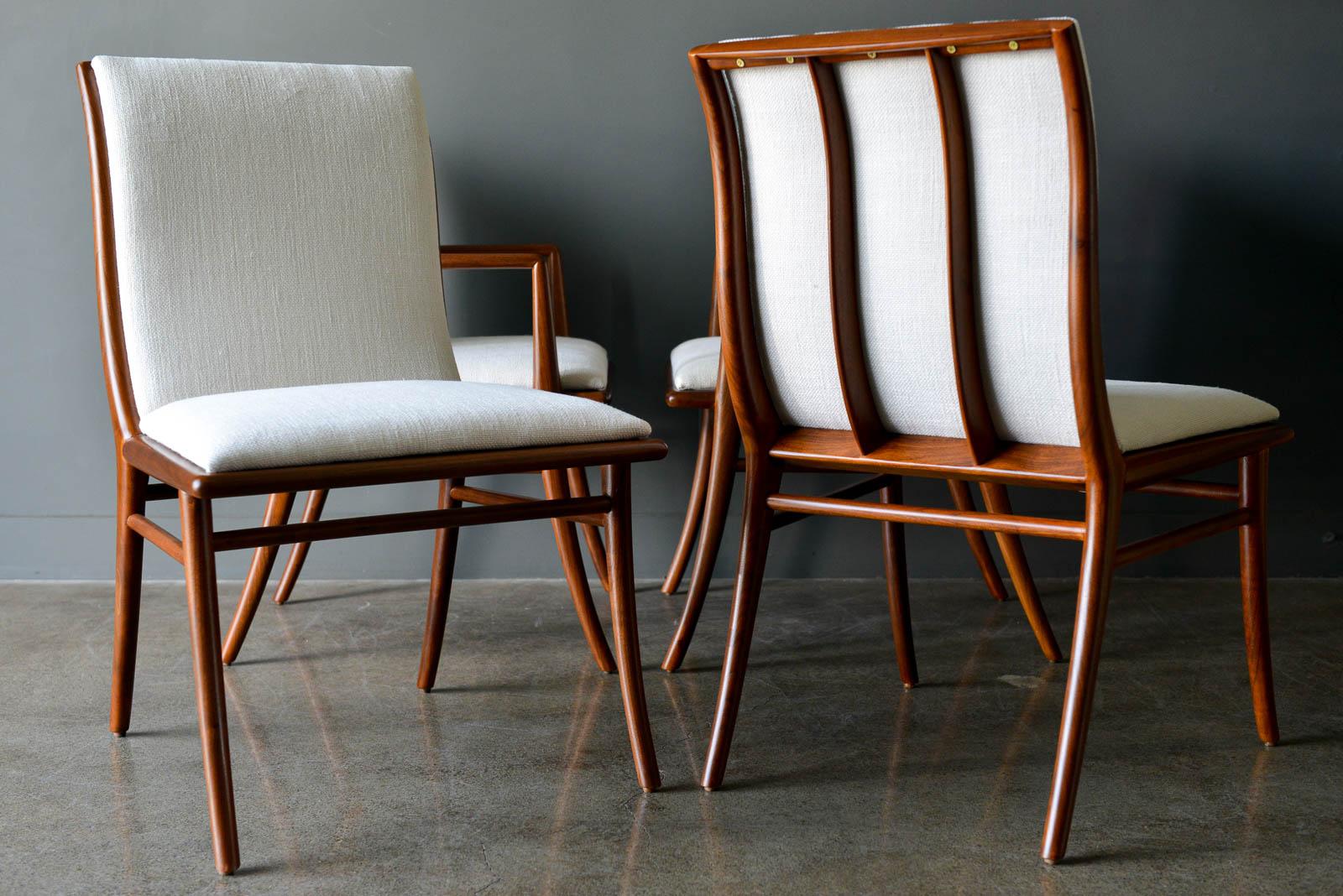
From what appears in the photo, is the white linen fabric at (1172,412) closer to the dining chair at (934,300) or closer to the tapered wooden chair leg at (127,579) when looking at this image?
the dining chair at (934,300)

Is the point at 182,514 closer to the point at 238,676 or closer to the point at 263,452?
the point at 263,452

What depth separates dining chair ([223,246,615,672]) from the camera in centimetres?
202

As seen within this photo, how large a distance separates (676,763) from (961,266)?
2.37 ft

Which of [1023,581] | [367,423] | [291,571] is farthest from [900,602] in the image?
[291,571]

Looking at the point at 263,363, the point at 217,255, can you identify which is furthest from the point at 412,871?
the point at 217,255

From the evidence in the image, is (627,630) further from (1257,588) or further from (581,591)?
(1257,588)

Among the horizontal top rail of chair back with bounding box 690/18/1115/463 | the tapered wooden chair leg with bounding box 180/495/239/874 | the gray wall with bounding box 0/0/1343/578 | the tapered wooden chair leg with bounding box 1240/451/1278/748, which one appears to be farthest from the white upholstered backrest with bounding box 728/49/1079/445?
the gray wall with bounding box 0/0/1343/578

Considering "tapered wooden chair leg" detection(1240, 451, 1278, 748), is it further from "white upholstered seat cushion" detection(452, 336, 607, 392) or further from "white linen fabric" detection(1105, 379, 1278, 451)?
"white upholstered seat cushion" detection(452, 336, 607, 392)

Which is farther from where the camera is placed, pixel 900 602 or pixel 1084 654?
pixel 900 602

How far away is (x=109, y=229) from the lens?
5.46 ft

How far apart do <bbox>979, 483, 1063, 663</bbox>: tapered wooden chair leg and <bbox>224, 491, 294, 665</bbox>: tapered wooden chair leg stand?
3.61 feet

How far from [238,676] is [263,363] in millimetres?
566

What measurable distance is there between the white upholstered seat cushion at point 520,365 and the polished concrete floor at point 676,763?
44 cm

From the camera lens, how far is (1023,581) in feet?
6.73
